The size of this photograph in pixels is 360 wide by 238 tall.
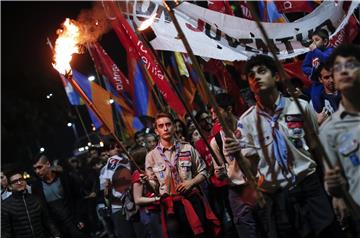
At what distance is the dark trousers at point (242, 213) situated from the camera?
6124 mm

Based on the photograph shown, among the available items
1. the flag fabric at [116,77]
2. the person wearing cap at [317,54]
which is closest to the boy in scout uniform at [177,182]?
the person wearing cap at [317,54]

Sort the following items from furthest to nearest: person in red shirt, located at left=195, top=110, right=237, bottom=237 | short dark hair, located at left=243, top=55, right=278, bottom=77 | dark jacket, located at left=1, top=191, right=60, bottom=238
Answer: dark jacket, located at left=1, top=191, right=60, bottom=238
person in red shirt, located at left=195, top=110, right=237, bottom=237
short dark hair, located at left=243, top=55, right=278, bottom=77

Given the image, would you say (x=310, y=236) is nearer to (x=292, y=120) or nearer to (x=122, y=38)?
(x=292, y=120)

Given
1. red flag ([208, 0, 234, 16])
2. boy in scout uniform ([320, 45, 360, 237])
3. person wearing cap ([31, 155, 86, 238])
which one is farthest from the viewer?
person wearing cap ([31, 155, 86, 238])

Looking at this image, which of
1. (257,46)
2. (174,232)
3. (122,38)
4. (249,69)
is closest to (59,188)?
(122,38)

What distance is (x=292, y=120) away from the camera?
190 inches

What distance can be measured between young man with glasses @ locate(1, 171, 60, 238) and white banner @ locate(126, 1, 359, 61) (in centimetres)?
327

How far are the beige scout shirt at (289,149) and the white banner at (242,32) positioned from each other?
2190 mm

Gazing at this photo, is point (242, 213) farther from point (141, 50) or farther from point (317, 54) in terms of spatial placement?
point (141, 50)

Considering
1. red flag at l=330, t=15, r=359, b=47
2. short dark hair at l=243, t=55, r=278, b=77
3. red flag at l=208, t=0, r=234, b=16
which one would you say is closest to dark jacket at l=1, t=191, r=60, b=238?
red flag at l=208, t=0, r=234, b=16

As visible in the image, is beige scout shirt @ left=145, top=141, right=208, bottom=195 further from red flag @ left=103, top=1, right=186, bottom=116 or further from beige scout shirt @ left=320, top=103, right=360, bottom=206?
beige scout shirt @ left=320, top=103, right=360, bottom=206

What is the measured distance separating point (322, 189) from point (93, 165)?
8.72 m

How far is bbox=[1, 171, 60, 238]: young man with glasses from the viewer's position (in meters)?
8.26

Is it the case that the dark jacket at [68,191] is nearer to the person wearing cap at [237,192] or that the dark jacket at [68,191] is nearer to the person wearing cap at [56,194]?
the person wearing cap at [56,194]
